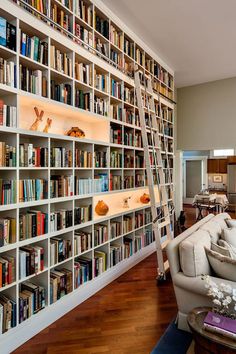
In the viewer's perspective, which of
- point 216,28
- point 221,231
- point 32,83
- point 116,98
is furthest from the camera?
point 216,28

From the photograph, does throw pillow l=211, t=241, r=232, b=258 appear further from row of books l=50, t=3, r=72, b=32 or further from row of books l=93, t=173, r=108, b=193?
row of books l=50, t=3, r=72, b=32

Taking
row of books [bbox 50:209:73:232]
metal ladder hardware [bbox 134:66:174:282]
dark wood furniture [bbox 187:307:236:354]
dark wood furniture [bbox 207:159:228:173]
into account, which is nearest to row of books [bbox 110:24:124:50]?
metal ladder hardware [bbox 134:66:174:282]

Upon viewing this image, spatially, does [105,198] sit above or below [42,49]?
below

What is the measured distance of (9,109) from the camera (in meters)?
2.18

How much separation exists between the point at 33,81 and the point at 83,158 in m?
1.00

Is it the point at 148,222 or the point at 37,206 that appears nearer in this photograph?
the point at 37,206

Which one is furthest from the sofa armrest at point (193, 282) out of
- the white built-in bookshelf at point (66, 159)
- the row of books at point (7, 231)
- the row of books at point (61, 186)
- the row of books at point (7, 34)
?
the row of books at point (7, 34)

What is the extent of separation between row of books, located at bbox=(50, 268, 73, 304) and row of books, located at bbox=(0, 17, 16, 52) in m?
2.20

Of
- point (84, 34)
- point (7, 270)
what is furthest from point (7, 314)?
point (84, 34)

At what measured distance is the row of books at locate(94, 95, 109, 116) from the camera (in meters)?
3.24

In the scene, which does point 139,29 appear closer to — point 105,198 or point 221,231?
point 105,198

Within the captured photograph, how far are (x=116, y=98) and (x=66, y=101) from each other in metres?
1.04

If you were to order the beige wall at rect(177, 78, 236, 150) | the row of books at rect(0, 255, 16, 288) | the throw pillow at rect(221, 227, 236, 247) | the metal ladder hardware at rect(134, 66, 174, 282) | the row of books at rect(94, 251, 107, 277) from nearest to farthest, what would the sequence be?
the row of books at rect(0, 255, 16, 288)
the throw pillow at rect(221, 227, 236, 247)
the row of books at rect(94, 251, 107, 277)
the metal ladder hardware at rect(134, 66, 174, 282)
the beige wall at rect(177, 78, 236, 150)

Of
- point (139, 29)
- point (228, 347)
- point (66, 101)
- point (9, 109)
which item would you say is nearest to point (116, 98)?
point (66, 101)
